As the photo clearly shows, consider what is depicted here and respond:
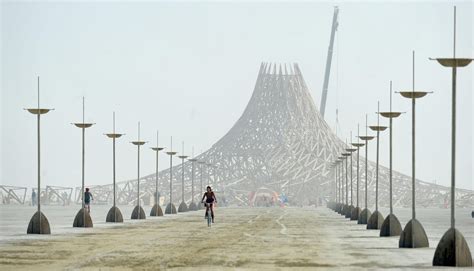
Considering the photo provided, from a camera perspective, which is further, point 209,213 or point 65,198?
point 65,198

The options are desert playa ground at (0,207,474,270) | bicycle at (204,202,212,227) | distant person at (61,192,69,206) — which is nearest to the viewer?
desert playa ground at (0,207,474,270)

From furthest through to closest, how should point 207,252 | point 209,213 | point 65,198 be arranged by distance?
point 65,198
point 209,213
point 207,252

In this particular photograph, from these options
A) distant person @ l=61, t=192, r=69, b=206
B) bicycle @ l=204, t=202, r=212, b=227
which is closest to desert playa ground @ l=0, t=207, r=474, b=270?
bicycle @ l=204, t=202, r=212, b=227

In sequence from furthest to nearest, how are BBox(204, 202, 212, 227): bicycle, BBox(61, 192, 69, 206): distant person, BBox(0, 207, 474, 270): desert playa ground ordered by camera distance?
BBox(61, 192, 69, 206): distant person, BBox(204, 202, 212, 227): bicycle, BBox(0, 207, 474, 270): desert playa ground

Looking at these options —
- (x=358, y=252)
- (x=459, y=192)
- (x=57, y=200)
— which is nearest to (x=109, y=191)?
(x=57, y=200)

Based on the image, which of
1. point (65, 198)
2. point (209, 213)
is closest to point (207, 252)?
point (209, 213)

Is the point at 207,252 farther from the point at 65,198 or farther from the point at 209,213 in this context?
the point at 65,198

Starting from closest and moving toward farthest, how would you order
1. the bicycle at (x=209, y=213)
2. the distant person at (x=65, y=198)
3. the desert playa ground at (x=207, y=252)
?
the desert playa ground at (x=207, y=252), the bicycle at (x=209, y=213), the distant person at (x=65, y=198)

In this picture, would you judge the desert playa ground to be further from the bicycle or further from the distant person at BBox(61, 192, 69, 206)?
the distant person at BBox(61, 192, 69, 206)

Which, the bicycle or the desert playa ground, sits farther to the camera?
the bicycle

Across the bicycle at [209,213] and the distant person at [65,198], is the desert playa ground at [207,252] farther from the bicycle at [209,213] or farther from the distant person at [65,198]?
the distant person at [65,198]

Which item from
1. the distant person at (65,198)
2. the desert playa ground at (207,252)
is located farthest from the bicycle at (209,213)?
the distant person at (65,198)

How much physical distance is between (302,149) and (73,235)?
5995 inches

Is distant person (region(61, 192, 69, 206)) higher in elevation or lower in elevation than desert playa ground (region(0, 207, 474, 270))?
lower
